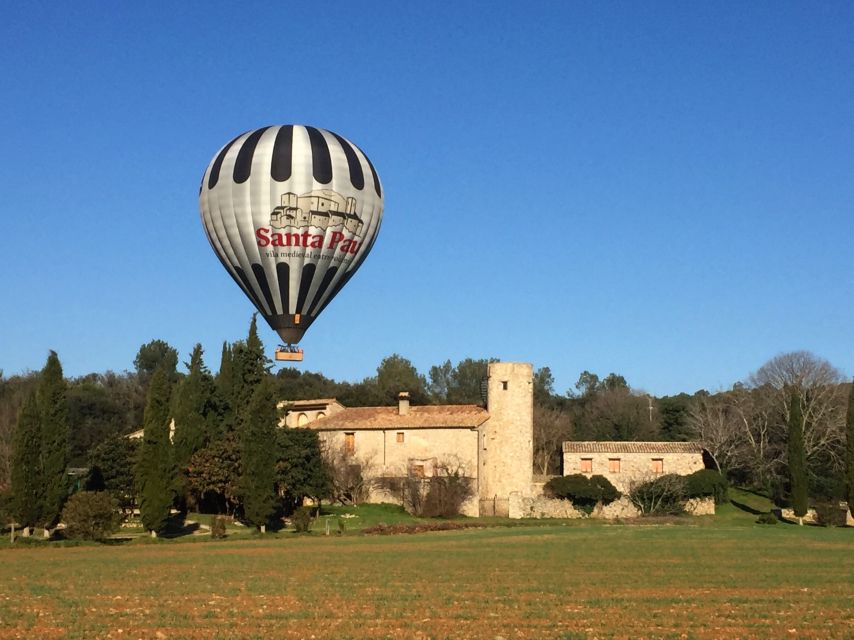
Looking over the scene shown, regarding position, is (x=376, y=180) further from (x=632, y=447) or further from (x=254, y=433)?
(x=632, y=447)

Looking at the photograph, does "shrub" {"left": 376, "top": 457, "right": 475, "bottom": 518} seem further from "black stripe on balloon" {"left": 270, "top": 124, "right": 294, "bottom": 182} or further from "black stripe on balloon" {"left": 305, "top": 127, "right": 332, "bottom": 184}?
"black stripe on balloon" {"left": 270, "top": 124, "right": 294, "bottom": 182}

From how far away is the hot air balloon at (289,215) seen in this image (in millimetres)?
35969

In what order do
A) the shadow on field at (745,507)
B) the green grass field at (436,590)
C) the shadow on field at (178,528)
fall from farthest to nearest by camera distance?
the shadow on field at (745,507)
the shadow on field at (178,528)
the green grass field at (436,590)

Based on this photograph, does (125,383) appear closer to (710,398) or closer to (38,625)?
(710,398)

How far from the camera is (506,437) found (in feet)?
188

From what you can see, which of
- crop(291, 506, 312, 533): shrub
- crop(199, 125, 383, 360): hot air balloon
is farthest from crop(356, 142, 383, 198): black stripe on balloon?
crop(291, 506, 312, 533): shrub

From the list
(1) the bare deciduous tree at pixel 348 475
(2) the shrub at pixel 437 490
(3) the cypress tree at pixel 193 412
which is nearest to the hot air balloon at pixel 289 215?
(3) the cypress tree at pixel 193 412

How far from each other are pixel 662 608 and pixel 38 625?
9.23 metres

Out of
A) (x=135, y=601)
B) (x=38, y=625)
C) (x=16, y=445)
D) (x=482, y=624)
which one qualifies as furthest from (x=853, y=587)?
(x=16, y=445)

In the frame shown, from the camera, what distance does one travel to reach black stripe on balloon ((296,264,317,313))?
37250 mm

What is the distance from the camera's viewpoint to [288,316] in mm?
37531

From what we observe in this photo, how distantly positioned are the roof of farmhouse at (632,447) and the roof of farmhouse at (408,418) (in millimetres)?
5342

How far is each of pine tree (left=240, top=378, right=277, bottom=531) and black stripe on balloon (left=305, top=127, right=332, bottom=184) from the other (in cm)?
1102

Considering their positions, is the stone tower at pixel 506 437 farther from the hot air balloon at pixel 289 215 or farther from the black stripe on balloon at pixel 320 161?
the black stripe on balloon at pixel 320 161
